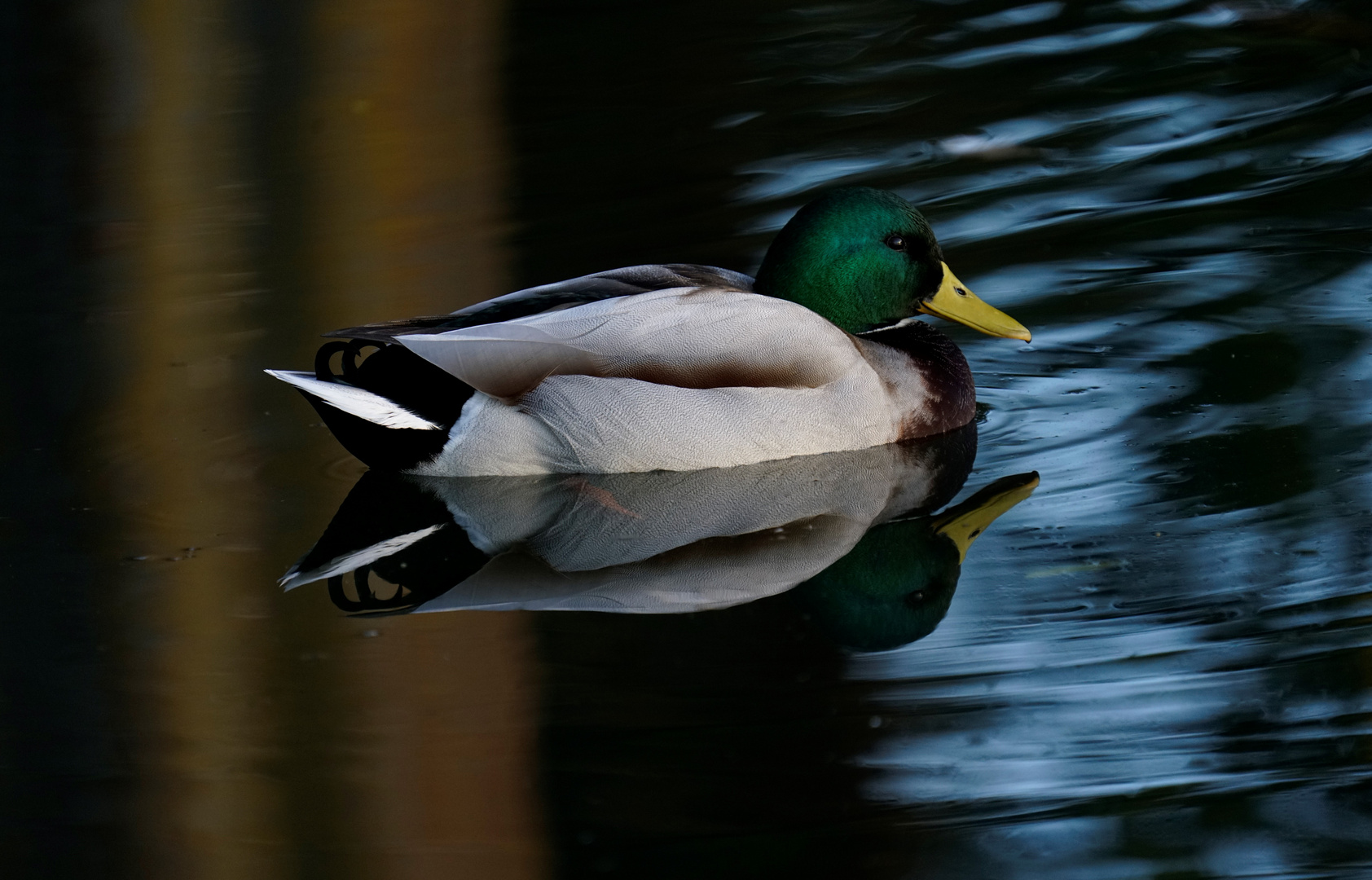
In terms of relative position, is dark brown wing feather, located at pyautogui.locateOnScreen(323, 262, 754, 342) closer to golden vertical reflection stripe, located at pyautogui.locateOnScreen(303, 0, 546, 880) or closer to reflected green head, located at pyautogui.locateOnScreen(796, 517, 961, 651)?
reflected green head, located at pyautogui.locateOnScreen(796, 517, 961, 651)

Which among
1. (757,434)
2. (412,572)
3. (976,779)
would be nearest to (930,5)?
(757,434)

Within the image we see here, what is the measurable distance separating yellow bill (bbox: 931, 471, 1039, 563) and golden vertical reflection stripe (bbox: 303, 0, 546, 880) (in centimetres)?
130

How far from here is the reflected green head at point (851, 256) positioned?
5.73m

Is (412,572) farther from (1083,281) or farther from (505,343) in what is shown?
(1083,281)

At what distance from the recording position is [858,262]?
577cm

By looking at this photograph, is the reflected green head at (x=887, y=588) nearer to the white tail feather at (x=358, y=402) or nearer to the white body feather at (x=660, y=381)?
the white body feather at (x=660, y=381)

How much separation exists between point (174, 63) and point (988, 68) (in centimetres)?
512

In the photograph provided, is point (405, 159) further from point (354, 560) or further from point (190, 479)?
point (354, 560)

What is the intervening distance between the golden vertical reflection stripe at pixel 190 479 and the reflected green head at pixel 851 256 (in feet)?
6.13

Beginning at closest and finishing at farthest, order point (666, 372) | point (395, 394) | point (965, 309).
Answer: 1. point (666, 372)
2. point (395, 394)
3. point (965, 309)

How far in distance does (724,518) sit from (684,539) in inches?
7.5

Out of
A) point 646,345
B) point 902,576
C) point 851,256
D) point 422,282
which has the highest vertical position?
point 851,256

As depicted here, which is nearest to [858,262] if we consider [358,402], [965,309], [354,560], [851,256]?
[851,256]

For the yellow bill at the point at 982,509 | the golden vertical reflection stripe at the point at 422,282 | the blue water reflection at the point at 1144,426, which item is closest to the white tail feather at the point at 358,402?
the golden vertical reflection stripe at the point at 422,282
